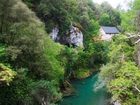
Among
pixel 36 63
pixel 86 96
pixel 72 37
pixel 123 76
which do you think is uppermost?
pixel 72 37

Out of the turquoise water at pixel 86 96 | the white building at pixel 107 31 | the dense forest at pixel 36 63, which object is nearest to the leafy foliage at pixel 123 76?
the dense forest at pixel 36 63

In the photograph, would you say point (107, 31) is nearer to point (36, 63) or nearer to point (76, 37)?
point (76, 37)

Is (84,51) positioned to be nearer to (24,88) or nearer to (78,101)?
(78,101)

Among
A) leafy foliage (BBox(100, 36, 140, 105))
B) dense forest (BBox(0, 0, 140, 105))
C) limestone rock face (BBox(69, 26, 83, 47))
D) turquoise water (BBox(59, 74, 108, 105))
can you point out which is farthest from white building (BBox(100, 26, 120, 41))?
leafy foliage (BBox(100, 36, 140, 105))

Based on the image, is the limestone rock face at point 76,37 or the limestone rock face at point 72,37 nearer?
the limestone rock face at point 72,37

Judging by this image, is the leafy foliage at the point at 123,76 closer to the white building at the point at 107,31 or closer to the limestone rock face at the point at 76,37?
the limestone rock face at the point at 76,37

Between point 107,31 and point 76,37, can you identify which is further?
point 107,31

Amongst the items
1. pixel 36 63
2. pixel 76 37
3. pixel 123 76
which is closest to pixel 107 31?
pixel 76 37

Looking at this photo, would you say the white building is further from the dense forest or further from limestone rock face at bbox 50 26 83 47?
the dense forest

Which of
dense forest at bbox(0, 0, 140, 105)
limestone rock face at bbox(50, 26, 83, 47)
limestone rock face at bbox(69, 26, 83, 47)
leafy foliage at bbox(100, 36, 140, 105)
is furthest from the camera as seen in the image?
limestone rock face at bbox(69, 26, 83, 47)
